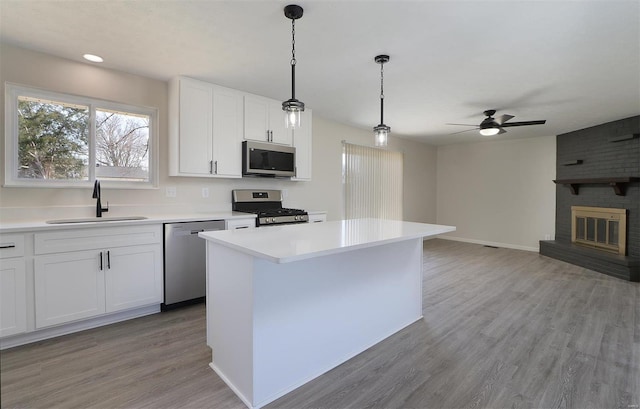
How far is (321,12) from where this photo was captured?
2088 millimetres

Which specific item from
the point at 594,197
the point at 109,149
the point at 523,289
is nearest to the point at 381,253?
the point at 523,289

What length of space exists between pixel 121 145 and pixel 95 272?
1.39 meters

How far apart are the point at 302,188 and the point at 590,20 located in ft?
11.7

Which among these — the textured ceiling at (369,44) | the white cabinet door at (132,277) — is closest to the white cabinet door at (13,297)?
the white cabinet door at (132,277)

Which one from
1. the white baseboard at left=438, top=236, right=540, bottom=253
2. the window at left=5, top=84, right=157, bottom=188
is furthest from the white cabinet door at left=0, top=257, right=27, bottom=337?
the white baseboard at left=438, top=236, right=540, bottom=253

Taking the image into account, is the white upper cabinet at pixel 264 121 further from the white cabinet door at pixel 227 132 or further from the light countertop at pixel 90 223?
the light countertop at pixel 90 223

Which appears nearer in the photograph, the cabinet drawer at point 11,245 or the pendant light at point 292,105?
the pendant light at point 292,105

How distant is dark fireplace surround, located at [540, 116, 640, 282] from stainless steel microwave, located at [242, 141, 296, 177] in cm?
484

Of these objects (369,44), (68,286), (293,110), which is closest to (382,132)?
(369,44)

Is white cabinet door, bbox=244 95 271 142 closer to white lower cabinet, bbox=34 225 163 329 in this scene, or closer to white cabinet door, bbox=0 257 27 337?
white lower cabinet, bbox=34 225 163 329

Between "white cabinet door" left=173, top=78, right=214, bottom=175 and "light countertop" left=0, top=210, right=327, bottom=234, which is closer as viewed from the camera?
"light countertop" left=0, top=210, right=327, bottom=234

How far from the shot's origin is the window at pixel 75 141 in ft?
8.86

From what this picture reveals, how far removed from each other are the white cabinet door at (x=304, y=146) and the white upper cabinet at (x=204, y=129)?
2.90ft

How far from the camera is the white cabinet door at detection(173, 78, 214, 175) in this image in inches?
128
